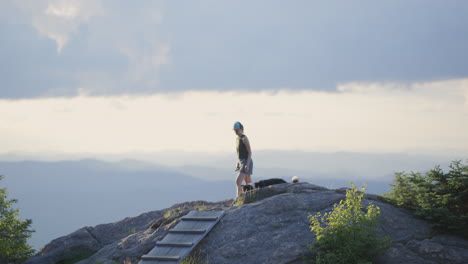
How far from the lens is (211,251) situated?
1341 cm

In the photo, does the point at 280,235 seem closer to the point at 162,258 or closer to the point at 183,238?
the point at 183,238

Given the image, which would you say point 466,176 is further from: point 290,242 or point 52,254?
point 52,254

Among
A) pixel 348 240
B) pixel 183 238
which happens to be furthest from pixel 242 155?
pixel 348 240

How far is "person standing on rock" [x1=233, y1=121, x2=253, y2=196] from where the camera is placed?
17562mm

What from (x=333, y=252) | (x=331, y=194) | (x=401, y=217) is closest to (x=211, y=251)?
(x=333, y=252)

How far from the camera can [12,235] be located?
65.0ft

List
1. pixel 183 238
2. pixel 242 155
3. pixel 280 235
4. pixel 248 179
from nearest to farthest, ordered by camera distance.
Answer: pixel 280 235, pixel 183 238, pixel 242 155, pixel 248 179

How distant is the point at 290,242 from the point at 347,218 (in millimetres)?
1712

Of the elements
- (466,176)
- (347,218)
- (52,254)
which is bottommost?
(52,254)

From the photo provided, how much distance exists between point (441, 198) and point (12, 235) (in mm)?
16524

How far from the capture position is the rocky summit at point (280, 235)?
12766mm

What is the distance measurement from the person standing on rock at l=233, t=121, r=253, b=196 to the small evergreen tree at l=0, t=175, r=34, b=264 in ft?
30.5

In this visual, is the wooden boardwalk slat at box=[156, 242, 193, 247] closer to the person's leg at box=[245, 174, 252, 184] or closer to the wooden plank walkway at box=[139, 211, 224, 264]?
the wooden plank walkway at box=[139, 211, 224, 264]

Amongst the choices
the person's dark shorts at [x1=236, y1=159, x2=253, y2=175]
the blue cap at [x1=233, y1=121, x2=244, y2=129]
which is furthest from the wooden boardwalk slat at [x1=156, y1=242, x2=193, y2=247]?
the blue cap at [x1=233, y1=121, x2=244, y2=129]
